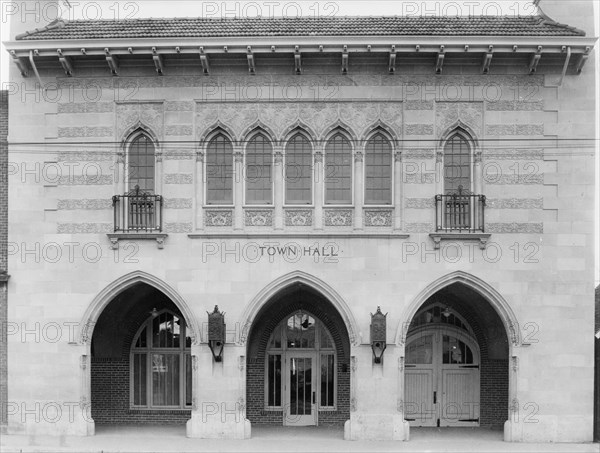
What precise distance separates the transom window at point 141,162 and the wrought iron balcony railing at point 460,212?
23.0 feet

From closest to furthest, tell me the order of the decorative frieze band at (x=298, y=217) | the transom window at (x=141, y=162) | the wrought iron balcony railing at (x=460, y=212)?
the wrought iron balcony railing at (x=460, y=212), the decorative frieze band at (x=298, y=217), the transom window at (x=141, y=162)

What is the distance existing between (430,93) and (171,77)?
Answer: 633 cm

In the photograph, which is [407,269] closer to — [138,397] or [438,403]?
[438,403]

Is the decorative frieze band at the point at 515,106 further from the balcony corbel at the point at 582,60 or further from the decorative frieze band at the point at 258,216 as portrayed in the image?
the decorative frieze band at the point at 258,216

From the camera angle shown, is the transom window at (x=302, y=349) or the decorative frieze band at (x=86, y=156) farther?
the transom window at (x=302, y=349)

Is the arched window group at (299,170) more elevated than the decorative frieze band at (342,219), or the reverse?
the arched window group at (299,170)

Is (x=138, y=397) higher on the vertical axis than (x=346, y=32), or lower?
lower

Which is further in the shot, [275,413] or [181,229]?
[275,413]

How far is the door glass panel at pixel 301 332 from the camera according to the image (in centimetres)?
2142

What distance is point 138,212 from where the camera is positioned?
1919 centimetres

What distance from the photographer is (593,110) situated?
62.0ft

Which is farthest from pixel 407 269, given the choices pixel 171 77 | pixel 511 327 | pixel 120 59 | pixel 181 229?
pixel 120 59

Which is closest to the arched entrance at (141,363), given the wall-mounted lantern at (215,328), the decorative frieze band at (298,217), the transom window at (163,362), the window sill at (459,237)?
the transom window at (163,362)

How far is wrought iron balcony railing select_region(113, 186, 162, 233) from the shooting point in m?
19.1
